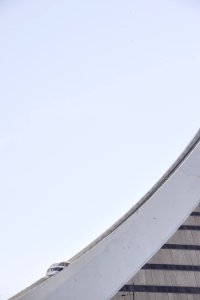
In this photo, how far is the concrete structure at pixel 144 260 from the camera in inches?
730

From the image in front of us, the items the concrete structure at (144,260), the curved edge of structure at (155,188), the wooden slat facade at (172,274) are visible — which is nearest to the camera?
the wooden slat facade at (172,274)

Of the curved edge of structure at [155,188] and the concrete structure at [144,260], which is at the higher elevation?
the curved edge of structure at [155,188]

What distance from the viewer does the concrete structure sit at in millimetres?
18547

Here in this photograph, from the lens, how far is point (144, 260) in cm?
1942

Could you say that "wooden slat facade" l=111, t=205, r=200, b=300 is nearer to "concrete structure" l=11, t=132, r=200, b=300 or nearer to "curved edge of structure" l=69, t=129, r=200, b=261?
"concrete structure" l=11, t=132, r=200, b=300

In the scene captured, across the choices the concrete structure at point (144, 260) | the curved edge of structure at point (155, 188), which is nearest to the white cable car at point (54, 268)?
the concrete structure at point (144, 260)

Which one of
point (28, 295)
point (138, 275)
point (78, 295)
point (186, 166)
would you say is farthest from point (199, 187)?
point (28, 295)

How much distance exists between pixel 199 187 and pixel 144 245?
488 cm

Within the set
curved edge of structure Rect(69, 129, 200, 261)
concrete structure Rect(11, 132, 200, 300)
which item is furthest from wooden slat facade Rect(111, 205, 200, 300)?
curved edge of structure Rect(69, 129, 200, 261)

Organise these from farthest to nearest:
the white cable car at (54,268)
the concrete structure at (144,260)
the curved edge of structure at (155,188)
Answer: the curved edge of structure at (155,188) < the white cable car at (54,268) < the concrete structure at (144,260)

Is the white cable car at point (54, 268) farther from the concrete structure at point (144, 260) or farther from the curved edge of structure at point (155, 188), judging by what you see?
the curved edge of structure at point (155, 188)

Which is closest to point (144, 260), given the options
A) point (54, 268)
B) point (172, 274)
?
point (172, 274)

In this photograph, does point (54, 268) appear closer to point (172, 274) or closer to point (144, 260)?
point (144, 260)

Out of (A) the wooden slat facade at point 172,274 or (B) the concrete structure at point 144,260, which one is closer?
(A) the wooden slat facade at point 172,274
